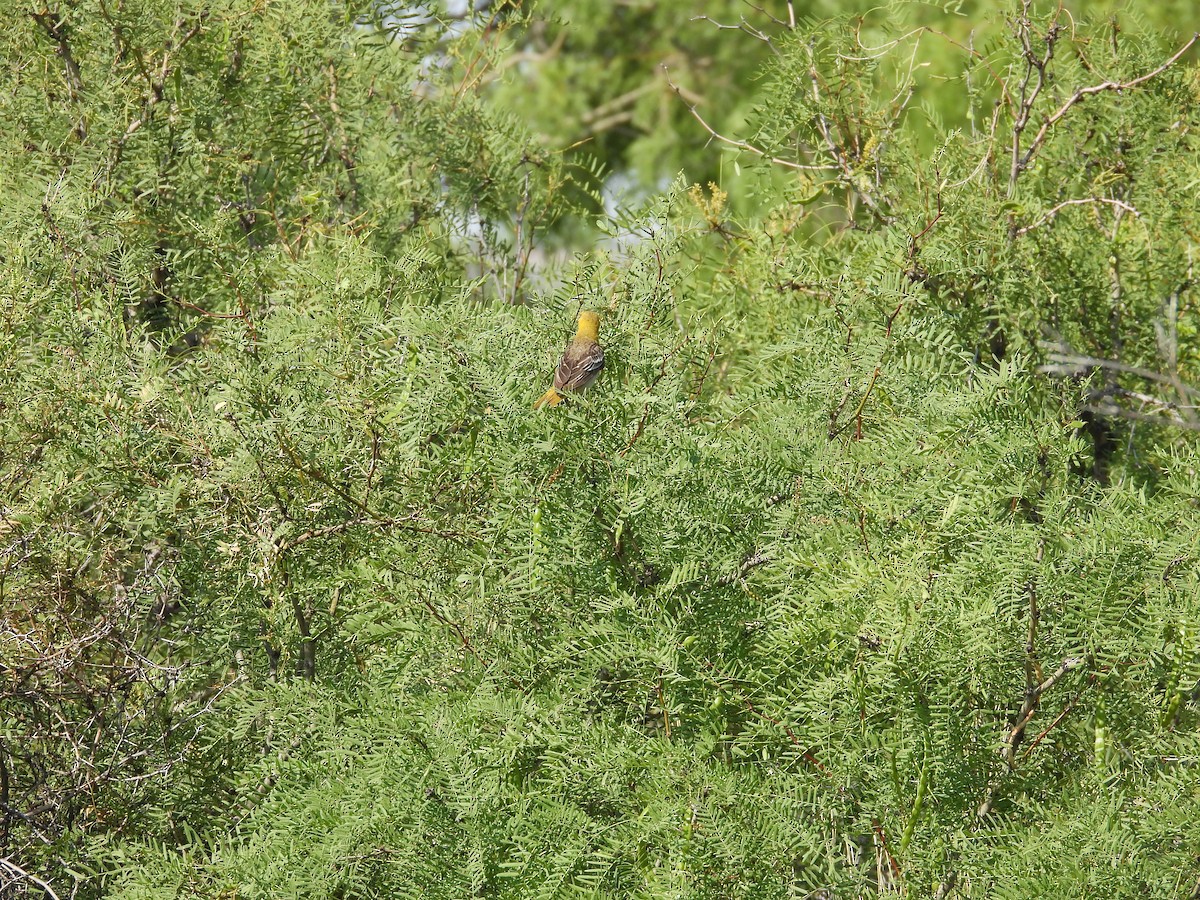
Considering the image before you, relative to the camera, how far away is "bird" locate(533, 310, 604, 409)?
2586 millimetres

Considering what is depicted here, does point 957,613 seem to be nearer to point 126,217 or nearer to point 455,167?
point 126,217

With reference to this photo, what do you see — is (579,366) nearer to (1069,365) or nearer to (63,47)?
(1069,365)

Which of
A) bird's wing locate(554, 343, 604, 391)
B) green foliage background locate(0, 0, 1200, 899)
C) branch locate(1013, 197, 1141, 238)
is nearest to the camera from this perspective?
green foliage background locate(0, 0, 1200, 899)

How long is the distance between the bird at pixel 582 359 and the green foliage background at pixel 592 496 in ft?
0.14

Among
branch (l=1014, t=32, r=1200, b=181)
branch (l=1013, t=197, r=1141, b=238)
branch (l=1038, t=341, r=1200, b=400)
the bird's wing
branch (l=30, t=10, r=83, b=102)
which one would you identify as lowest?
branch (l=1038, t=341, r=1200, b=400)

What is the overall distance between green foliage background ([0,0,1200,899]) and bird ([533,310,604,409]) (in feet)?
0.14

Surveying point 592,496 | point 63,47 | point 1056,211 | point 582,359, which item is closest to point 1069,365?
point 1056,211

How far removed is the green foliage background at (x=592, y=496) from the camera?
2219 mm

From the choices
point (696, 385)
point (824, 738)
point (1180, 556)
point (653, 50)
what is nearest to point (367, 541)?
point (696, 385)

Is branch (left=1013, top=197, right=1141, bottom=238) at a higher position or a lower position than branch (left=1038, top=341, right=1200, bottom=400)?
higher

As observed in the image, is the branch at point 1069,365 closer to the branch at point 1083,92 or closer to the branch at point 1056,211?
the branch at point 1056,211

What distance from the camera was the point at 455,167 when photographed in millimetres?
4246

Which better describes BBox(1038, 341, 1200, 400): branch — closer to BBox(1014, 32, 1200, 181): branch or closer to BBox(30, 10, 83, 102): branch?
BBox(1014, 32, 1200, 181): branch

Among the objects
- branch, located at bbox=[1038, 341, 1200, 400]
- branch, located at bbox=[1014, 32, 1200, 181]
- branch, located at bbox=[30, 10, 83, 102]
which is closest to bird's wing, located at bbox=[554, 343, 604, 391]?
branch, located at bbox=[1038, 341, 1200, 400]
